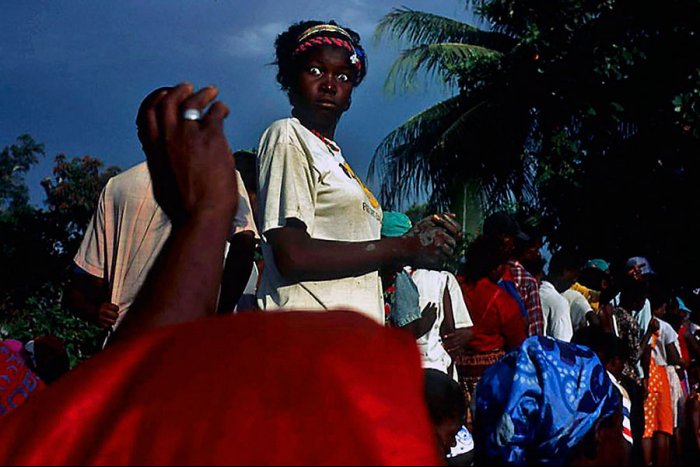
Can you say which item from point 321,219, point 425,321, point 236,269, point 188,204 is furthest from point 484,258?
point 188,204

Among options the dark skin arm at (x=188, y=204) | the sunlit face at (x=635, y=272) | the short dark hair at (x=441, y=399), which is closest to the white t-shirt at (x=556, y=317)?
the sunlit face at (x=635, y=272)

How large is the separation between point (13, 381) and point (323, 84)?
6.23 ft

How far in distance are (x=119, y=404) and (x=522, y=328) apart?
174 inches

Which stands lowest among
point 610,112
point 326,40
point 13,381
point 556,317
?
point 13,381

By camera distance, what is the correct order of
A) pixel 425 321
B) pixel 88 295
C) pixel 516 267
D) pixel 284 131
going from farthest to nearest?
pixel 516 267, pixel 425 321, pixel 88 295, pixel 284 131

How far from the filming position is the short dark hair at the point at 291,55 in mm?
2990

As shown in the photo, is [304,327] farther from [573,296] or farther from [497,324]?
[573,296]

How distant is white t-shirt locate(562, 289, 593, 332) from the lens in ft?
24.3

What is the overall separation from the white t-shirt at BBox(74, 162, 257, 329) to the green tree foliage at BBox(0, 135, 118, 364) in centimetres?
437

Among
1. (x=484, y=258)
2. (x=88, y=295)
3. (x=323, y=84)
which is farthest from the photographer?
(x=484, y=258)

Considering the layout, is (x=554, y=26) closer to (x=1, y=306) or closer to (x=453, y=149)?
(x=453, y=149)

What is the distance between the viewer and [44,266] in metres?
9.33

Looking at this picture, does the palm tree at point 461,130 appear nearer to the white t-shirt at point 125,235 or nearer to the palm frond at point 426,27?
the palm frond at point 426,27

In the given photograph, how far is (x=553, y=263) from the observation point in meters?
13.1
